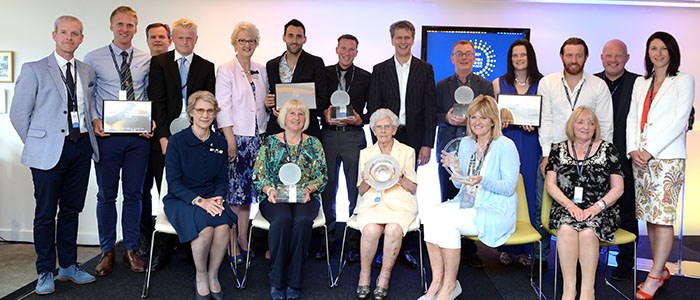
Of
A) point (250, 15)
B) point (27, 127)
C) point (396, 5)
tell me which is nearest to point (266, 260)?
point (27, 127)

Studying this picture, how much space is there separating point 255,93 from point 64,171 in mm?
1500

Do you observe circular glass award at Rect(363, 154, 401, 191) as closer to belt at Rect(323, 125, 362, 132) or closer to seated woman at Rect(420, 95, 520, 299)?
seated woman at Rect(420, 95, 520, 299)

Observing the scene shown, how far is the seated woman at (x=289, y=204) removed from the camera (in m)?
3.42

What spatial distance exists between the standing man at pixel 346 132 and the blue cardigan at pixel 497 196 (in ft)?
3.77

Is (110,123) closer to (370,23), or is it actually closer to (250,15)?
(250,15)

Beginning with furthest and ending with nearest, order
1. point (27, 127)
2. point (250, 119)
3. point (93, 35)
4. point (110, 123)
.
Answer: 1. point (93, 35)
2. point (250, 119)
3. point (110, 123)
4. point (27, 127)

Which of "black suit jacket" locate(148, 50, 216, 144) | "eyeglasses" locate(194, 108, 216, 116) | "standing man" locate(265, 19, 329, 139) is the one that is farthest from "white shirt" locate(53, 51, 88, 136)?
"standing man" locate(265, 19, 329, 139)

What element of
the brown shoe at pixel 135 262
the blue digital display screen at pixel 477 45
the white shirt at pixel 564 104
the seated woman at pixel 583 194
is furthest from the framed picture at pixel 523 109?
the brown shoe at pixel 135 262

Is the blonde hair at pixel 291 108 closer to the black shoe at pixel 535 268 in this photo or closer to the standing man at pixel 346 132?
the standing man at pixel 346 132

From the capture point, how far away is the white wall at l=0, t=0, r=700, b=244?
206 inches

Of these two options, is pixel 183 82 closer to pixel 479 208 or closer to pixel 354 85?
pixel 354 85

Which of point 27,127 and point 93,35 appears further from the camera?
point 93,35

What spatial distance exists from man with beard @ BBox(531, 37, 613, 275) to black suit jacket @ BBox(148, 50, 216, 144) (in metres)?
2.78

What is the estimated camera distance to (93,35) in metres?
5.20
